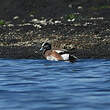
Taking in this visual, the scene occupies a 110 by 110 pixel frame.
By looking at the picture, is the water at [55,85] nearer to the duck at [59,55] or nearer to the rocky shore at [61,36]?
the duck at [59,55]

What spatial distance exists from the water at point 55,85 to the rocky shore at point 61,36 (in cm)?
285

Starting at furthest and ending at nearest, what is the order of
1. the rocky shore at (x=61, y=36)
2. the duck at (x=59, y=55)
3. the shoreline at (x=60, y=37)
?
the rocky shore at (x=61, y=36), the shoreline at (x=60, y=37), the duck at (x=59, y=55)

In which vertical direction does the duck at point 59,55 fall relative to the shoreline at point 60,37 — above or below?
below

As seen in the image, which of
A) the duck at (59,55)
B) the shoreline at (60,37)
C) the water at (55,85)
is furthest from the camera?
the shoreline at (60,37)

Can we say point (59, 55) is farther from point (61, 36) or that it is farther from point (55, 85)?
point (61, 36)

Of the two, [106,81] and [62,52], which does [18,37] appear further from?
[106,81]

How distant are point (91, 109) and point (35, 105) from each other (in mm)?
1483

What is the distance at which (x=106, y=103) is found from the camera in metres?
11.4

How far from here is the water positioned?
11.5 metres

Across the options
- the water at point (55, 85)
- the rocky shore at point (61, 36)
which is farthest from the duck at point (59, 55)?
the rocky shore at point (61, 36)

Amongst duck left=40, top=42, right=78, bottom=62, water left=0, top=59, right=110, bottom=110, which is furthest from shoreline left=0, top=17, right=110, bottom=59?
water left=0, top=59, right=110, bottom=110

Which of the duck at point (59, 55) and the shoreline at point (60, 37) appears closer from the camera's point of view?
the duck at point (59, 55)

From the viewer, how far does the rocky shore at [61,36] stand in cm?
2438

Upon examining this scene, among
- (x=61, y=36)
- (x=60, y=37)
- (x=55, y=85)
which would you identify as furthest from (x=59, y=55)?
(x=61, y=36)
